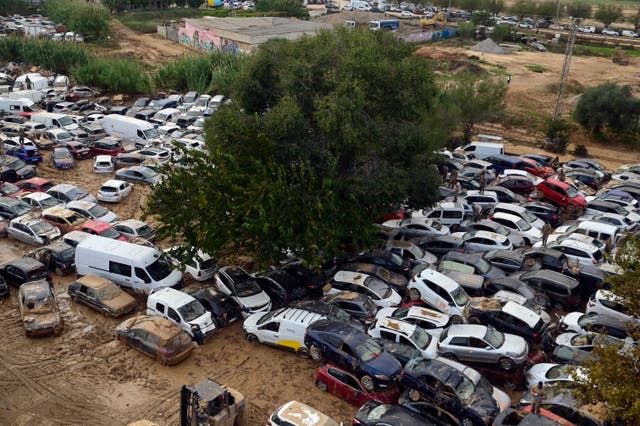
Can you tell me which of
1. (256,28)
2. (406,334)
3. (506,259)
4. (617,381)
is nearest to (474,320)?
(406,334)

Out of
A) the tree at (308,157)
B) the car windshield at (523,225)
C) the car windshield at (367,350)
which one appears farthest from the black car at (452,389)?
the car windshield at (523,225)

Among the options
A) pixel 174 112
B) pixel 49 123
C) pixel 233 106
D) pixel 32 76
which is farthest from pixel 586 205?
pixel 32 76

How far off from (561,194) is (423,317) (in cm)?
1382

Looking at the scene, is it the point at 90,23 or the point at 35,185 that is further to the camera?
the point at 90,23

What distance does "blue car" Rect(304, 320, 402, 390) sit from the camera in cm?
1384

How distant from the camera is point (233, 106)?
69.1ft

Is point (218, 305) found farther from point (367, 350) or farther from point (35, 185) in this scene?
point (35, 185)

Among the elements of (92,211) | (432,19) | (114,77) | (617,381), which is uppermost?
(432,19)

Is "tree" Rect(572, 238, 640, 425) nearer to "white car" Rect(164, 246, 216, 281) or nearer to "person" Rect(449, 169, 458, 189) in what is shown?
"white car" Rect(164, 246, 216, 281)

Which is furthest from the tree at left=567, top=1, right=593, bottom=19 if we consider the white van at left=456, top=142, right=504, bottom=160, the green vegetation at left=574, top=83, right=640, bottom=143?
the white van at left=456, top=142, right=504, bottom=160

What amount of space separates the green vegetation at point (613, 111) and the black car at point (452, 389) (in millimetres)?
31699

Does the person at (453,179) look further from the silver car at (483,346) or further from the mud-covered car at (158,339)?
the mud-covered car at (158,339)

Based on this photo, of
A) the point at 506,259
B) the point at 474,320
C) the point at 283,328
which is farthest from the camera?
the point at 506,259

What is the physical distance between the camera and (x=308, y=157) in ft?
60.7
